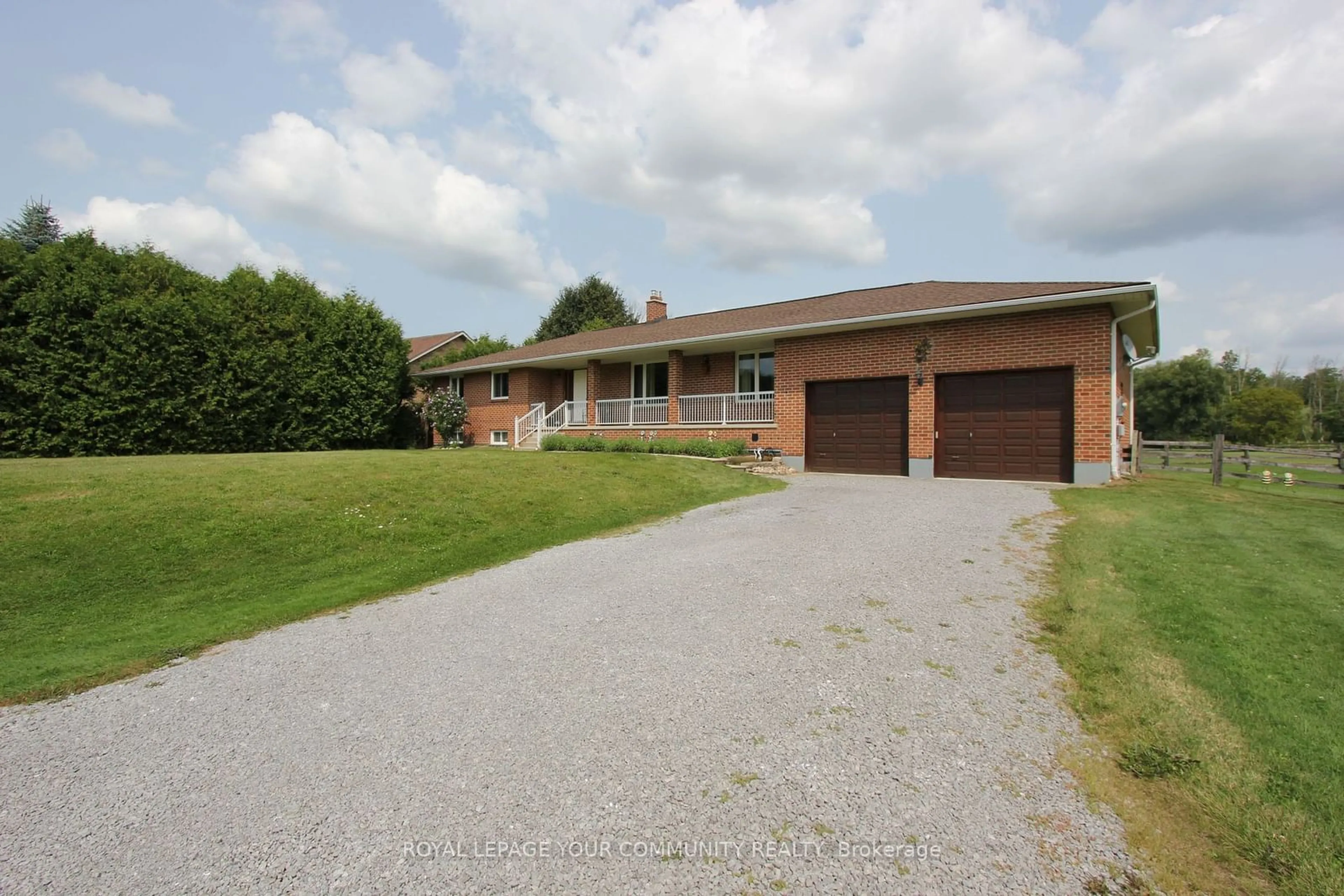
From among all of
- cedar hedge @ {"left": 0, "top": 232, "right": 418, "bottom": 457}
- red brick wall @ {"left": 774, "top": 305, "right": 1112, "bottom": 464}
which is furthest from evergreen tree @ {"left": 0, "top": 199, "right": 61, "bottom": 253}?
red brick wall @ {"left": 774, "top": 305, "right": 1112, "bottom": 464}

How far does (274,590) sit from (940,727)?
6.11 metres

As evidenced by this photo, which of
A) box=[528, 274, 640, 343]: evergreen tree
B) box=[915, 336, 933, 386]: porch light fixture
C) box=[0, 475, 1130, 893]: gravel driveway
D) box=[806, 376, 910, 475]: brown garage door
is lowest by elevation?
box=[0, 475, 1130, 893]: gravel driveway

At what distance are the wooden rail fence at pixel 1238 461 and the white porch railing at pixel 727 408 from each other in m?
8.68

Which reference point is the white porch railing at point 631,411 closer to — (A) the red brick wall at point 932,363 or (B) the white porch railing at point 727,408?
(A) the red brick wall at point 932,363

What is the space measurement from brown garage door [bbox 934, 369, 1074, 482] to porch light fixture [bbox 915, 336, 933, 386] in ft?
1.33

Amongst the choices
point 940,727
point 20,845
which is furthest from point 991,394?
point 20,845

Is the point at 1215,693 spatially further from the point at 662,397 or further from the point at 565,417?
the point at 565,417

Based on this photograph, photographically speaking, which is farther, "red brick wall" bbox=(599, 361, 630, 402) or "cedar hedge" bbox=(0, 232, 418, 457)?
"red brick wall" bbox=(599, 361, 630, 402)

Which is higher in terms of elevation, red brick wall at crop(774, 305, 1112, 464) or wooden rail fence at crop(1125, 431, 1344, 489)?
red brick wall at crop(774, 305, 1112, 464)

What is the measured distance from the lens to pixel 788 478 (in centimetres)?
1525

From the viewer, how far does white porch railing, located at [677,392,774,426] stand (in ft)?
60.1

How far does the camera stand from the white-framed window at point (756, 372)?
18.9m

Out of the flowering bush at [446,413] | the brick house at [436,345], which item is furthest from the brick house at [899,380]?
the brick house at [436,345]

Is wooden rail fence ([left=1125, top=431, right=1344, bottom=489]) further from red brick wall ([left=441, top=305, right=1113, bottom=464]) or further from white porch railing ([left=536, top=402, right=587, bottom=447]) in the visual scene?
white porch railing ([left=536, top=402, right=587, bottom=447])
